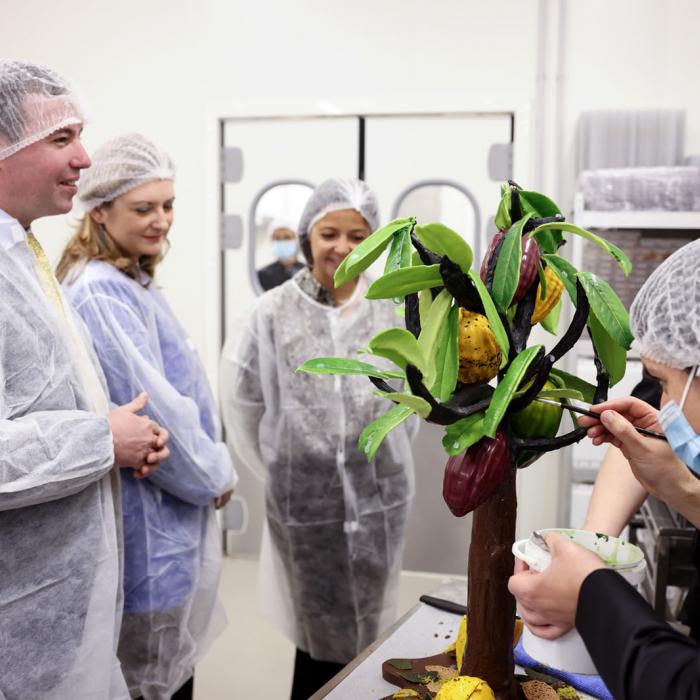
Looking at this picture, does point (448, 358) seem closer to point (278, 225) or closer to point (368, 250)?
point (368, 250)

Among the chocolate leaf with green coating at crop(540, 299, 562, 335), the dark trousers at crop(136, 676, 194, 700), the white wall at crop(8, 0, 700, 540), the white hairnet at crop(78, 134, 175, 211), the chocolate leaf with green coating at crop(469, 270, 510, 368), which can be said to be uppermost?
the white wall at crop(8, 0, 700, 540)

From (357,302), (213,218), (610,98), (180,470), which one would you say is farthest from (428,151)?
(180,470)

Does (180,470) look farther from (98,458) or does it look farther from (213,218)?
(213,218)

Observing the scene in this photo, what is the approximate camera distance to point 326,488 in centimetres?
218

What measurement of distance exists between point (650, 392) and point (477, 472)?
23.9 inches

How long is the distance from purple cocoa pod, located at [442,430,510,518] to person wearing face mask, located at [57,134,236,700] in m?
0.86

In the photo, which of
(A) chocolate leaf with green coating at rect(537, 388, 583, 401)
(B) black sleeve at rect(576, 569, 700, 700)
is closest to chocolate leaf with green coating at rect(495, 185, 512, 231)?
(A) chocolate leaf with green coating at rect(537, 388, 583, 401)

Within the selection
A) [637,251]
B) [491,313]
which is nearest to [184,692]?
[491,313]

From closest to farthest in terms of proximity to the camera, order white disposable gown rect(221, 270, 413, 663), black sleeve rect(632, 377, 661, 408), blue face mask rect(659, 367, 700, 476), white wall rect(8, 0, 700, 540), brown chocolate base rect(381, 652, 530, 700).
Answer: blue face mask rect(659, 367, 700, 476)
brown chocolate base rect(381, 652, 530, 700)
black sleeve rect(632, 377, 661, 408)
white disposable gown rect(221, 270, 413, 663)
white wall rect(8, 0, 700, 540)

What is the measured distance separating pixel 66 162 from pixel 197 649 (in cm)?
112

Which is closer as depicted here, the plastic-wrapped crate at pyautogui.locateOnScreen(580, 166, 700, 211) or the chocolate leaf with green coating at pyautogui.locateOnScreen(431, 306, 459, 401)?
the chocolate leaf with green coating at pyautogui.locateOnScreen(431, 306, 459, 401)

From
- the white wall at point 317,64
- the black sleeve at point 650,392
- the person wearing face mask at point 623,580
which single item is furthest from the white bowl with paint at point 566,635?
the white wall at point 317,64

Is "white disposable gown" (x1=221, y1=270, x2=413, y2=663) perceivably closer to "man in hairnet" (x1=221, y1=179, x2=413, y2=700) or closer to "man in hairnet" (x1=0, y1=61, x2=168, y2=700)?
"man in hairnet" (x1=221, y1=179, x2=413, y2=700)

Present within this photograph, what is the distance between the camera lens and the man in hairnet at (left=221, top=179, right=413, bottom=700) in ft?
7.13
